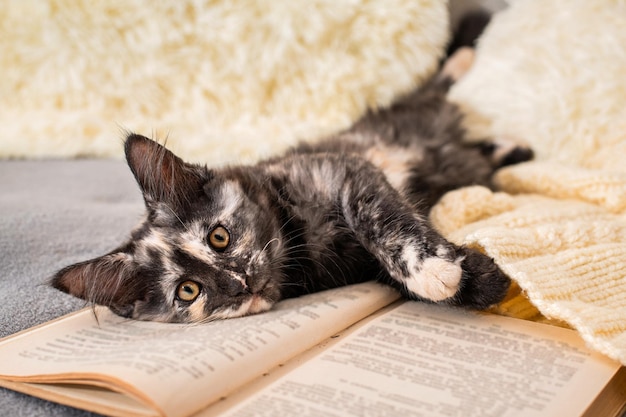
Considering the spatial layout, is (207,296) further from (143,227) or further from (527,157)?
(527,157)

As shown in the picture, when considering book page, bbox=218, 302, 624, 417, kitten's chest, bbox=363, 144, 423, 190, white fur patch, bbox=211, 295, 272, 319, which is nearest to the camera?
book page, bbox=218, 302, 624, 417

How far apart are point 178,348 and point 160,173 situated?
468 mm

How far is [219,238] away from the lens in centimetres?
125

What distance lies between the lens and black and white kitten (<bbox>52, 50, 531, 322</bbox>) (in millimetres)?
1171

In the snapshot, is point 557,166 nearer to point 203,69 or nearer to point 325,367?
point 325,367

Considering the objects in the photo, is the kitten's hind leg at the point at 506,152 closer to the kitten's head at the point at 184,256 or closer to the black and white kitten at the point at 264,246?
the black and white kitten at the point at 264,246

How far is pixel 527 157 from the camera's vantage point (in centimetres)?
192

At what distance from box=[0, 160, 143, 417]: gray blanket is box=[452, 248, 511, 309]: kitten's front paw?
28.6 inches

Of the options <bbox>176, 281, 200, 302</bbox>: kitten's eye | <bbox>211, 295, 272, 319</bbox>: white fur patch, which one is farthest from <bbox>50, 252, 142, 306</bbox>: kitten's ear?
<bbox>211, 295, 272, 319</bbox>: white fur patch

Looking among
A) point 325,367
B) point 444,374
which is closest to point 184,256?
point 325,367

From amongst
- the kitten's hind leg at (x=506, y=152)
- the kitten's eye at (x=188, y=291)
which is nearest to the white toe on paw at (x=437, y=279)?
the kitten's eye at (x=188, y=291)

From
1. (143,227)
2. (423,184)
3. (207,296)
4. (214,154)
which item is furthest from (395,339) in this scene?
(214,154)

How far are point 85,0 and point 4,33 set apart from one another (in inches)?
16.6

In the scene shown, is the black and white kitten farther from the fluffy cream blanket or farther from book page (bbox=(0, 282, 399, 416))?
the fluffy cream blanket
